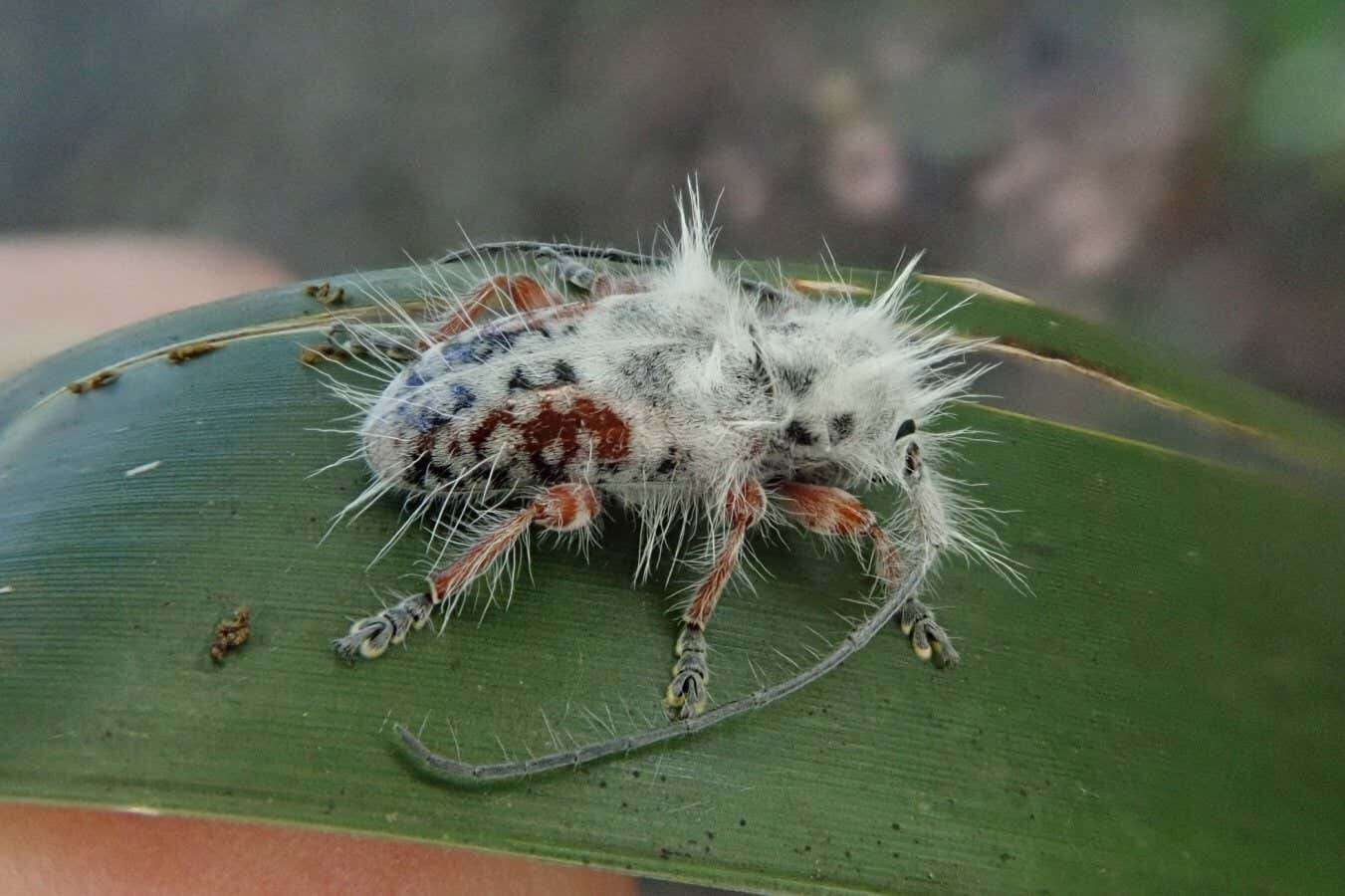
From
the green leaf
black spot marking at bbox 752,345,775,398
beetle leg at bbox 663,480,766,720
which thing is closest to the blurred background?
the green leaf

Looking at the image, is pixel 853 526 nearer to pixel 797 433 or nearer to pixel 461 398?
pixel 797 433

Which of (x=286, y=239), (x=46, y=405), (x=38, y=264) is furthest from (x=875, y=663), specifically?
(x=38, y=264)

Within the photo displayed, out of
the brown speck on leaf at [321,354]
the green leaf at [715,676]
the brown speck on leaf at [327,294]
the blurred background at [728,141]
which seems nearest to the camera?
the green leaf at [715,676]

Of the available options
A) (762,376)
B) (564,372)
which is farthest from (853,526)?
(564,372)

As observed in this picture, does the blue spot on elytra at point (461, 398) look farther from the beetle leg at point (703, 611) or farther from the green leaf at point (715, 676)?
the beetle leg at point (703, 611)

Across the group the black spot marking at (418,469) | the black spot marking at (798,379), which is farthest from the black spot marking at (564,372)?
the black spot marking at (798,379)
